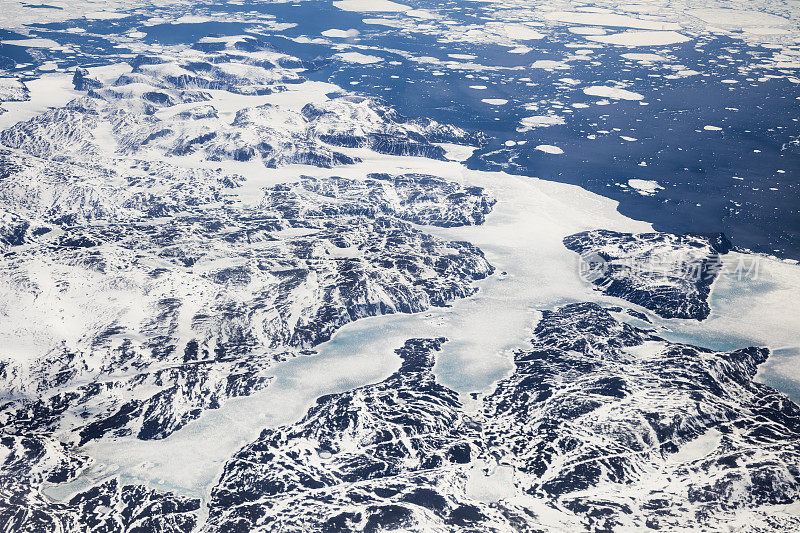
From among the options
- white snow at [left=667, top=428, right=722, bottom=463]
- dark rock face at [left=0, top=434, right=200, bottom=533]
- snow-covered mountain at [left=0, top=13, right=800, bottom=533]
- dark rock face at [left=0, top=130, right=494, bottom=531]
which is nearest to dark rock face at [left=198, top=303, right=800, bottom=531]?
white snow at [left=667, top=428, right=722, bottom=463]

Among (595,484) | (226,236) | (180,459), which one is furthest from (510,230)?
(180,459)

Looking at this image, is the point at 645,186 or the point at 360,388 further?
the point at 645,186

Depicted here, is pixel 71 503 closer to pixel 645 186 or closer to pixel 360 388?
pixel 360 388

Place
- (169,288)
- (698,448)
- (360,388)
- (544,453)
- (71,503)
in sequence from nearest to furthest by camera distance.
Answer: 1. (71,503)
2. (698,448)
3. (544,453)
4. (360,388)
5. (169,288)

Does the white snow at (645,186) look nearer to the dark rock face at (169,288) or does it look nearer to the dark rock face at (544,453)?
the dark rock face at (169,288)

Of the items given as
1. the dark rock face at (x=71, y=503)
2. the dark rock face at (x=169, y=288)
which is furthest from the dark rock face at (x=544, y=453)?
the dark rock face at (x=169, y=288)

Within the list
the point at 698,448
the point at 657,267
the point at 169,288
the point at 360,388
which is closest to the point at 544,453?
the point at 698,448
